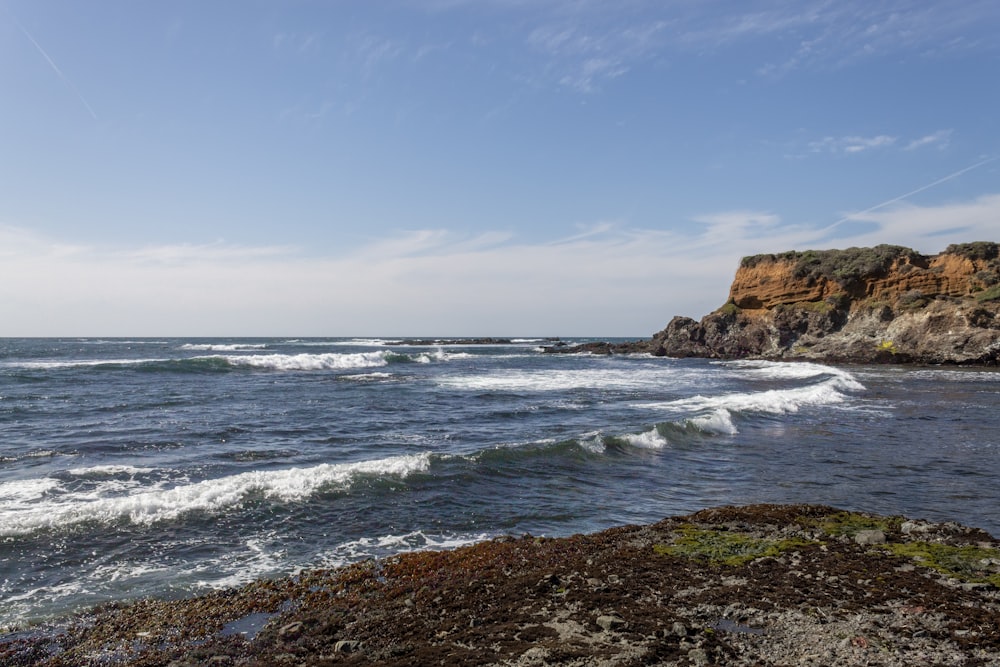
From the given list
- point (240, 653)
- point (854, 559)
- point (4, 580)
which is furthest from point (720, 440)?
point (4, 580)

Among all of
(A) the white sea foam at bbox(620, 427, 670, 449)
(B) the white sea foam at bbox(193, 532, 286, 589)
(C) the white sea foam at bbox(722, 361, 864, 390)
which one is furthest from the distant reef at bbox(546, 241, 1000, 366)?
(B) the white sea foam at bbox(193, 532, 286, 589)

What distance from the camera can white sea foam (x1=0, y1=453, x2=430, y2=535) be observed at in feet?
32.4

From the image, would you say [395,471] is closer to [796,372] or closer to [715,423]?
[715,423]

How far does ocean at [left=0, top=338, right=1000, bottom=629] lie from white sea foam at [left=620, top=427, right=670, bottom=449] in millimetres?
65

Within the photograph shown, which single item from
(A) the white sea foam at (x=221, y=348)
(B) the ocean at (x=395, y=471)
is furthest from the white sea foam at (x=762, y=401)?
(A) the white sea foam at (x=221, y=348)

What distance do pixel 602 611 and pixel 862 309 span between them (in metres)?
60.0

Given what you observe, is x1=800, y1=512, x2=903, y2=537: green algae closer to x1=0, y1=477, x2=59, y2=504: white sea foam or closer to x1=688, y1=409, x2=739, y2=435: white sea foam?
x1=688, y1=409, x2=739, y2=435: white sea foam

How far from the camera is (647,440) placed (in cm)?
1681

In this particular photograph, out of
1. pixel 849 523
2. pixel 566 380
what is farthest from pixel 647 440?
pixel 566 380

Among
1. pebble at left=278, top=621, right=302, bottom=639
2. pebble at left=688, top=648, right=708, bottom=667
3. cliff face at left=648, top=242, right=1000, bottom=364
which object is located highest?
cliff face at left=648, top=242, right=1000, bottom=364

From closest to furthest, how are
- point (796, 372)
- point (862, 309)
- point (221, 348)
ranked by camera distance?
point (796, 372) → point (862, 309) → point (221, 348)

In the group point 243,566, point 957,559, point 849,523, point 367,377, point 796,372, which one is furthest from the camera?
point 796,372

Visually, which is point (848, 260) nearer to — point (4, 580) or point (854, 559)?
point (854, 559)

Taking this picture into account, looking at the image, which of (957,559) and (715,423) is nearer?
(957,559)
